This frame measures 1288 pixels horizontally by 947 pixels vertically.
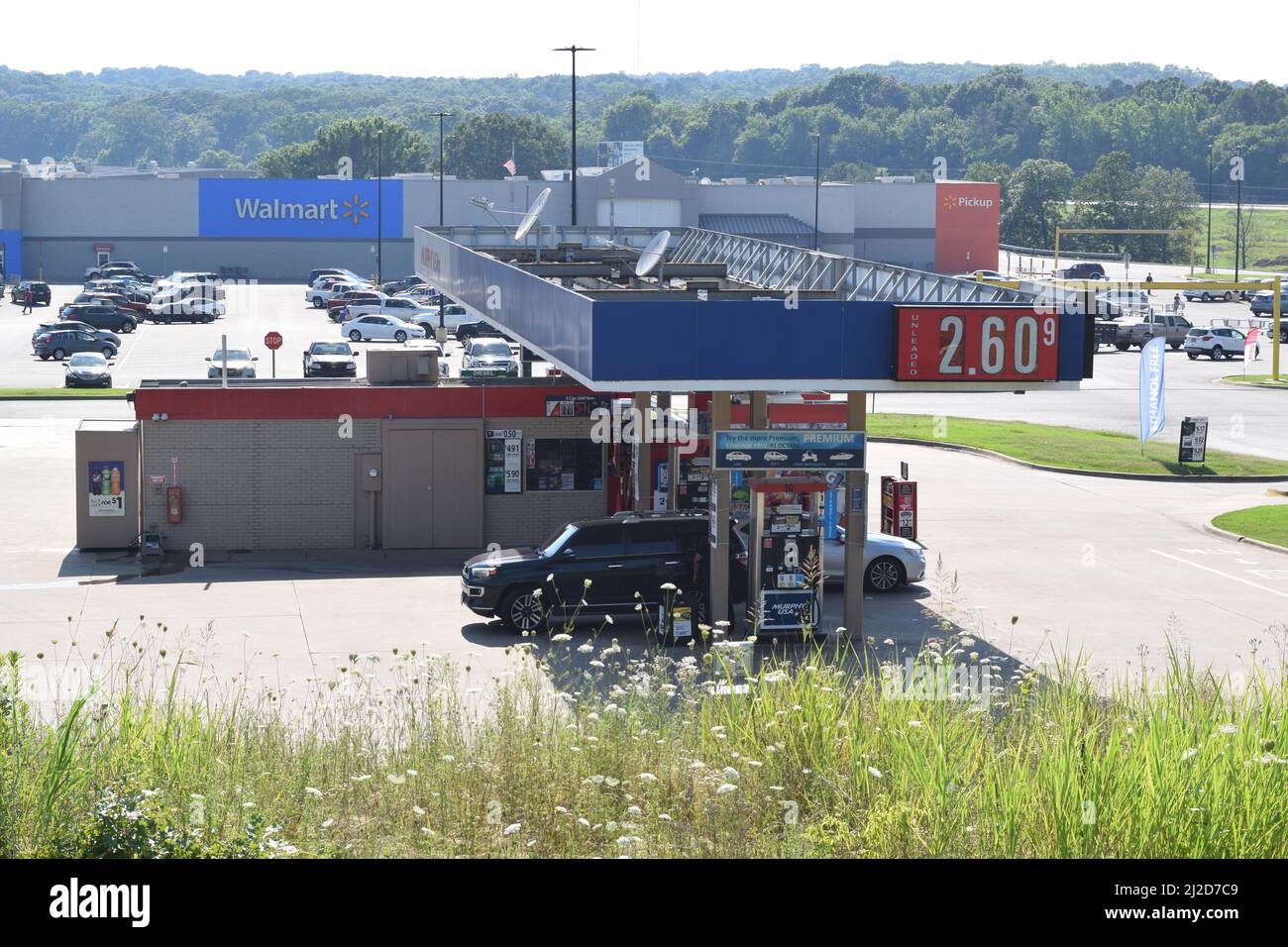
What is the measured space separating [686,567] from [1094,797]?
36.5ft

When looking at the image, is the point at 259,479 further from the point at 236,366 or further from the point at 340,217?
the point at 340,217

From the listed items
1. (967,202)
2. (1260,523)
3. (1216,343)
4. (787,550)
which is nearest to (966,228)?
(967,202)

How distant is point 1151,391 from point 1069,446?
2.57m

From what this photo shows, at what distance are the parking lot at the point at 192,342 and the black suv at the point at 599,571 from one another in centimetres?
2729

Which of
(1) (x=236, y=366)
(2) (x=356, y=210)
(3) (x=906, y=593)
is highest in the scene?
(2) (x=356, y=210)

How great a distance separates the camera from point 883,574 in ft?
75.6

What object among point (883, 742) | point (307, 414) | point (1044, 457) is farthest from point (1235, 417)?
point (883, 742)

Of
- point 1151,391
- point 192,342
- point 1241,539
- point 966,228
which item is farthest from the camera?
point 966,228

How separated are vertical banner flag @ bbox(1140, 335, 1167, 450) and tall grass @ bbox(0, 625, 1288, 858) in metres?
26.1

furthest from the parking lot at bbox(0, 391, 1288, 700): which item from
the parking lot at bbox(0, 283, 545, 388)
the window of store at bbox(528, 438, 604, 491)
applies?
the parking lot at bbox(0, 283, 545, 388)

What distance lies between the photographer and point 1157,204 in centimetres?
13075

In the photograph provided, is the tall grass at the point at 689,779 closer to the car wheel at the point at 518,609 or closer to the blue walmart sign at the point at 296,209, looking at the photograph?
the car wheel at the point at 518,609

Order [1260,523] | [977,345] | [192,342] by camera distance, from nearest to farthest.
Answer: [977,345], [1260,523], [192,342]
